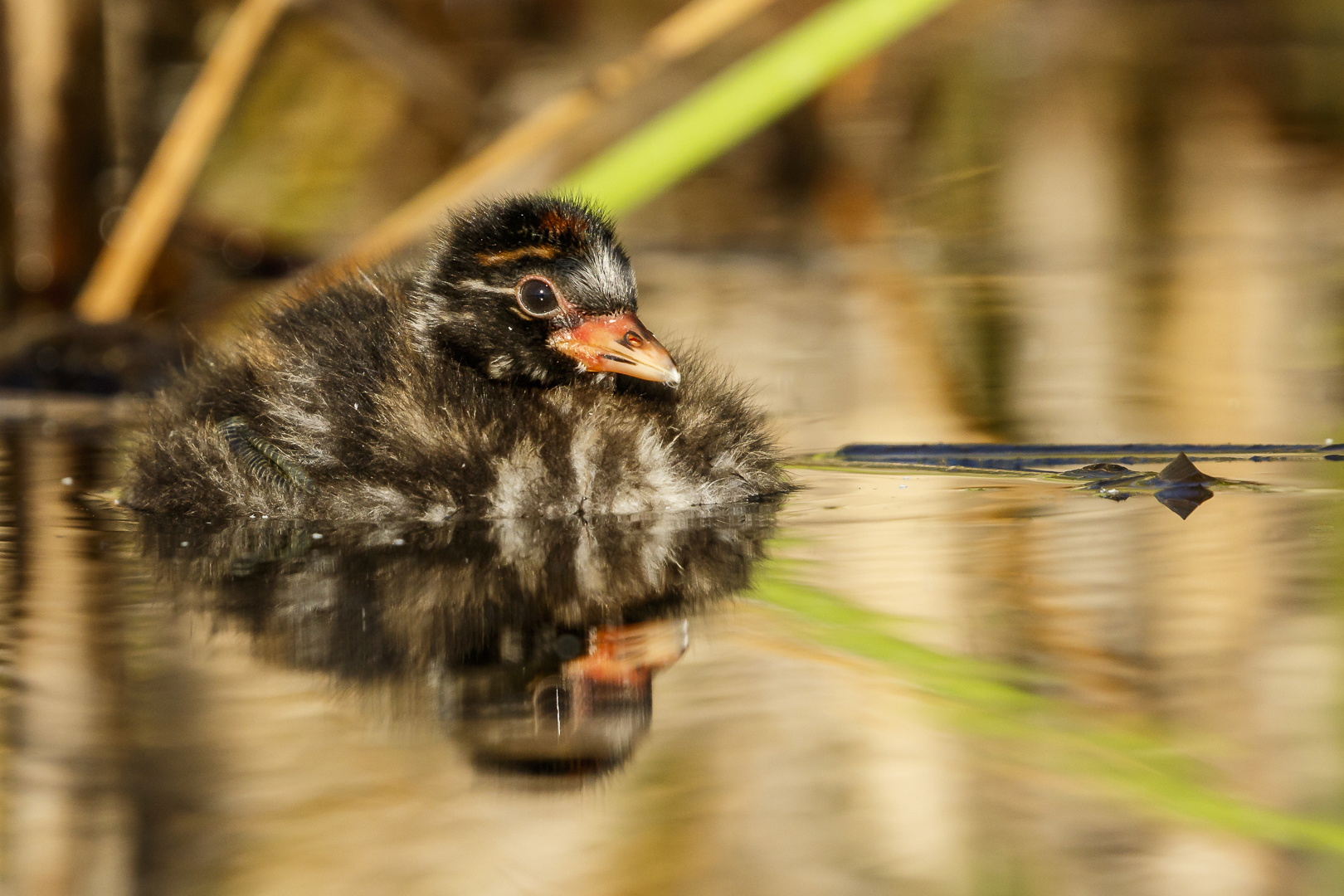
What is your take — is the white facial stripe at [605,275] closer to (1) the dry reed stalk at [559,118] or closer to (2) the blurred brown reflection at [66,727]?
(2) the blurred brown reflection at [66,727]

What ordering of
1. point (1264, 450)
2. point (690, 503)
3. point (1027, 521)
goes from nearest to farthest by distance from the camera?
point (1027, 521) → point (690, 503) → point (1264, 450)

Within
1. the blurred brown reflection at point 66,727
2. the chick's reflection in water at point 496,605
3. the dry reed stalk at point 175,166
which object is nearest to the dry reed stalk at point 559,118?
the dry reed stalk at point 175,166

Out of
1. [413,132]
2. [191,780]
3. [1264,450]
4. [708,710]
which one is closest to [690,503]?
[1264,450]

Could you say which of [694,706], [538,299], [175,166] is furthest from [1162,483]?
[175,166]

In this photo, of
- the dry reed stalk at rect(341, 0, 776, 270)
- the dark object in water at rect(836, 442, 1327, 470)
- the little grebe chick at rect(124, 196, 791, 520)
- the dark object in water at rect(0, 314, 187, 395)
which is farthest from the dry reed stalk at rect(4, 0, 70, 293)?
the dark object in water at rect(836, 442, 1327, 470)

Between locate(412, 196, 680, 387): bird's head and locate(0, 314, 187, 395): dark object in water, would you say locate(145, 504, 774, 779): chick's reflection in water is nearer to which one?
locate(412, 196, 680, 387): bird's head

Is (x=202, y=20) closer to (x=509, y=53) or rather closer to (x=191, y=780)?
(x=509, y=53)
